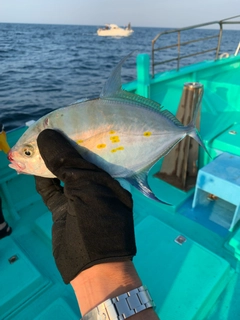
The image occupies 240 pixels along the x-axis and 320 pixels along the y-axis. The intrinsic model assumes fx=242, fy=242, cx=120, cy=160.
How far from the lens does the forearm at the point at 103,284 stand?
1.19 metres

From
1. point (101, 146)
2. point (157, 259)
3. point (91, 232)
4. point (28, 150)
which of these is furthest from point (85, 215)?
point (157, 259)

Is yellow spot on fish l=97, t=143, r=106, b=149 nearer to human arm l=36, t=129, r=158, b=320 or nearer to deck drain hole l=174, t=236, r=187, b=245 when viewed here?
human arm l=36, t=129, r=158, b=320

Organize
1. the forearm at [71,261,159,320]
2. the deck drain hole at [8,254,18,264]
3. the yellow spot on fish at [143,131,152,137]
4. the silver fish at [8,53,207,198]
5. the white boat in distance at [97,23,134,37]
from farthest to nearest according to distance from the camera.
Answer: the white boat in distance at [97,23,134,37] → the deck drain hole at [8,254,18,264] → the yellow spot on fish at [143,131,152,137] → the silver fish at [8,53,207,198] → the forearm at [71,261,159,320]

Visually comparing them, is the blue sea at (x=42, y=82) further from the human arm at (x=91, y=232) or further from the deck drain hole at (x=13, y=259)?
the human arm at (x=91, y=232)

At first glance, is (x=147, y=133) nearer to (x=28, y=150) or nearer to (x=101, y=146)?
(x=101, y=146)

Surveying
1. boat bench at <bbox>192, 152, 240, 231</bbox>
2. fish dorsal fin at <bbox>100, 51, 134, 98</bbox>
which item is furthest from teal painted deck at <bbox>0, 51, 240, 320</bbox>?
fish dorsal fin at <bbox>100, 51, 134, 98</bbox>

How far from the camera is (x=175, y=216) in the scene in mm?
3590

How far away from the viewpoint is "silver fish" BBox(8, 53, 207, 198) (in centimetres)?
155

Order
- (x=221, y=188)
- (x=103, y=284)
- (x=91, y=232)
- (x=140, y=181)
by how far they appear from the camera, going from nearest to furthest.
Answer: (x=103, y=284) → (x=91, y=232) → (x=140, y=181) → (x=221, y=188)

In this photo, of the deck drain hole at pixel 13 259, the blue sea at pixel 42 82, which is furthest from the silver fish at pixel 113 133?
the blue sea at pixel 42 82

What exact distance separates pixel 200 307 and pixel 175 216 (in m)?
1.49

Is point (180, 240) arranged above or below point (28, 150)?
below

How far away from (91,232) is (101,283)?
253 millimetres

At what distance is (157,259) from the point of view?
2.61m
